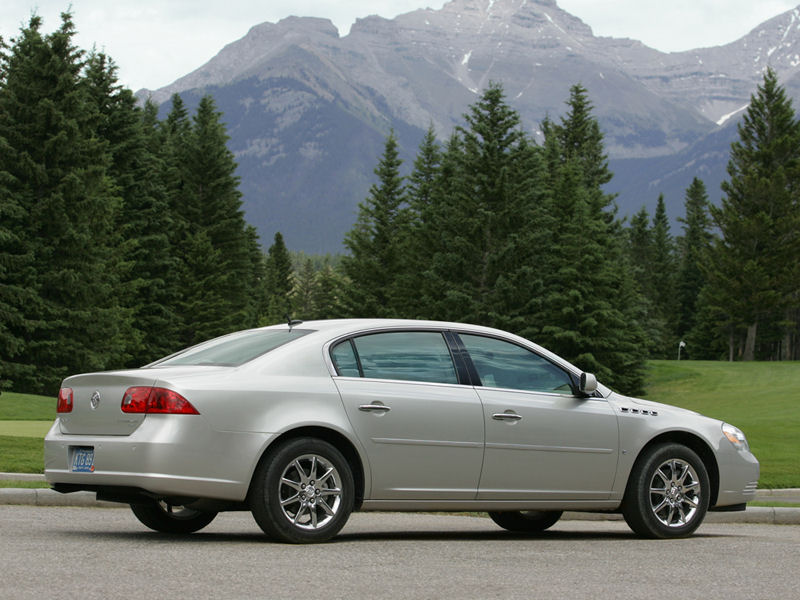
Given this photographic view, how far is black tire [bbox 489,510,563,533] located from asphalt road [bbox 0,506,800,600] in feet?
1.11

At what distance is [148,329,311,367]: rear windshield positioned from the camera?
27.9ft

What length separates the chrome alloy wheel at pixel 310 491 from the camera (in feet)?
26.2

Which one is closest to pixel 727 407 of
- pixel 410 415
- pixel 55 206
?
pixel 55 206

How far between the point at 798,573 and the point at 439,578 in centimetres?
246

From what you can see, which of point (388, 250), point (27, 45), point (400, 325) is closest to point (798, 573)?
point (400, 325)

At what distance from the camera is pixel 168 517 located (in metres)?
9.09

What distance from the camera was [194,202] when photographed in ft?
253

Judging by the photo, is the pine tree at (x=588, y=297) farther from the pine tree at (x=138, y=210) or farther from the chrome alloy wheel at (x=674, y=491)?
the chrome alloy wheel at (x=674, y=491)

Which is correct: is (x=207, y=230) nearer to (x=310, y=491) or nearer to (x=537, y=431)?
(x=537, y=431)

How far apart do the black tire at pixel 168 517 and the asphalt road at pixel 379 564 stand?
112 mm

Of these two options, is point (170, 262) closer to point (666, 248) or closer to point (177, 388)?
point (177, 388)

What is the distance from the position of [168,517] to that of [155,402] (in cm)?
164

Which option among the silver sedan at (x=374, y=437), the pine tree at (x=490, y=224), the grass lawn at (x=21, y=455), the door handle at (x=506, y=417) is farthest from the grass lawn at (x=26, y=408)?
the pine tree at (x=490, y=224)

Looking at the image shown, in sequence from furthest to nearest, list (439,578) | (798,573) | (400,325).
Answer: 1. (400,325)
2. (798,573)
3. (439,578)
